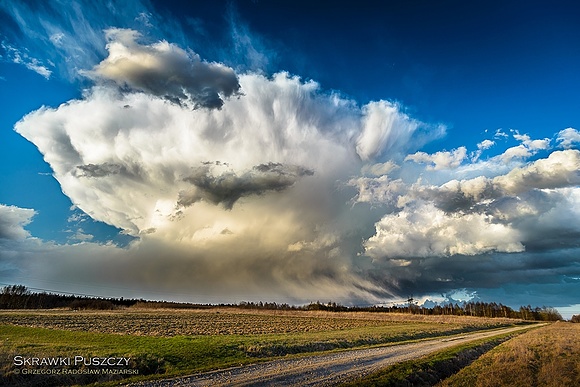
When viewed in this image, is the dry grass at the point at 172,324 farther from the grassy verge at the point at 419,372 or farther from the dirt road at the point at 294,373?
the grassy verge at the point at 419,372

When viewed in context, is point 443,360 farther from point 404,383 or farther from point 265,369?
point 265,369

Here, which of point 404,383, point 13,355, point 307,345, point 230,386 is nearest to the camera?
point 230,386

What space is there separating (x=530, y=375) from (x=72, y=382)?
2731 centimetres

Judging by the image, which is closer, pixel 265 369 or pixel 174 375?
pixel 174 375

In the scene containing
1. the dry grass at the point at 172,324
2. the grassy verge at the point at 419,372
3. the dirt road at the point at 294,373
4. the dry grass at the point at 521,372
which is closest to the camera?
the dirt road at the point at 294,373

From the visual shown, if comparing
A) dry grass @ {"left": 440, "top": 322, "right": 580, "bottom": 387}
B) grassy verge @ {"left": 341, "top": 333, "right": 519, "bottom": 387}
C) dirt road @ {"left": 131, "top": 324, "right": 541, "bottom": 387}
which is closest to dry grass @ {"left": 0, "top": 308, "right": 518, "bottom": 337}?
dirt road @ {"left": 131, "top": 324, "right": 541, "bottom": 387}

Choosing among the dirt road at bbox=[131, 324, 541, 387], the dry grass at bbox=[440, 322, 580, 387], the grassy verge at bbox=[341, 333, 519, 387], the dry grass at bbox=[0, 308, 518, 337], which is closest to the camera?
the dirt road at bbox=[131, 324, 541, 387]

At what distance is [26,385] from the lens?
1928cm

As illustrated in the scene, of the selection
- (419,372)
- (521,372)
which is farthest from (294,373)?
(521,372)

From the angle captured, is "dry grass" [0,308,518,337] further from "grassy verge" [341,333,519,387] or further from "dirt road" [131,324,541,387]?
→ "grassy verge" [341,333,519,387]

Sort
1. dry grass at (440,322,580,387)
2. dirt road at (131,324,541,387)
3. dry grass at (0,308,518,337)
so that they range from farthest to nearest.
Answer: dry grass at (0,308,518,337)
dry grass at (440,322,580,387)
dirt road at (131,324,541,387)

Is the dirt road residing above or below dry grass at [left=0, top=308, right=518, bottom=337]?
below

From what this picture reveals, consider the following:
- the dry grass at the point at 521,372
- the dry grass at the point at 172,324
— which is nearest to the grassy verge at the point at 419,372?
the dry grass at the point at 521,372

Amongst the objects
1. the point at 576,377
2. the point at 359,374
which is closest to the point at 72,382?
the point at 359,374
